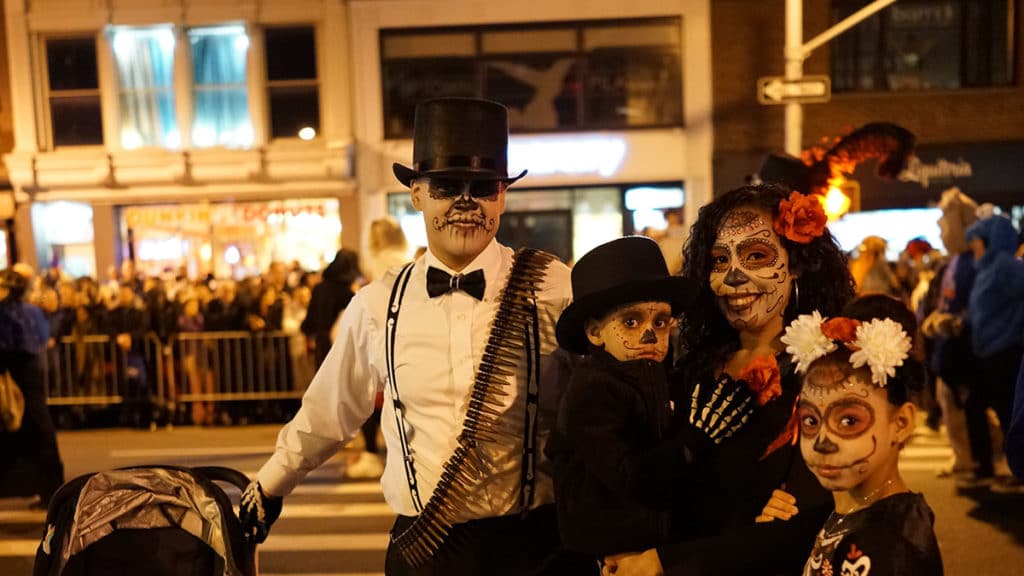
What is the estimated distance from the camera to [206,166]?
1769 centimetres

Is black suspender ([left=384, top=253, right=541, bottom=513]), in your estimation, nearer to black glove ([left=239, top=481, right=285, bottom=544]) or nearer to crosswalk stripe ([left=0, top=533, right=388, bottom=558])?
black glove ([left=239, top=481, right=285, bottom=544])

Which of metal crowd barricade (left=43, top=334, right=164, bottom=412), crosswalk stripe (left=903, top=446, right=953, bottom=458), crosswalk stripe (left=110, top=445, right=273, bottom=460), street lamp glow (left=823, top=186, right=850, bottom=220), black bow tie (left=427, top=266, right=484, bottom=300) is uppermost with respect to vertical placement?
street lamp glow (left=823, top=186, right=850, bottom=220)

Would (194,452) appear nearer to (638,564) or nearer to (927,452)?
(927,452)

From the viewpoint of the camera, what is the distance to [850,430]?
203 centimetres

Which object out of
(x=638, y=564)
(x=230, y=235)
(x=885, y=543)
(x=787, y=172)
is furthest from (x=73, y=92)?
(x=885, y=543)

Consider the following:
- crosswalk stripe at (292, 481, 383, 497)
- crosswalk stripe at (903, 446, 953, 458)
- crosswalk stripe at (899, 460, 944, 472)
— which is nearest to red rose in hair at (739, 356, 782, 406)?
crosswalk stripe at (292, 481, 383, 497)

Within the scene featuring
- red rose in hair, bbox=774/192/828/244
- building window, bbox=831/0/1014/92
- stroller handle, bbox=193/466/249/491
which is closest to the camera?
red rose in hair, bbox=774/192/828/244

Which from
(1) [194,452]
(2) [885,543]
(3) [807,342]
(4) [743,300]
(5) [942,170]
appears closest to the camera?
(2) [885,543]

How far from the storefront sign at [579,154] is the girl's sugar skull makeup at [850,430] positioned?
625 inches

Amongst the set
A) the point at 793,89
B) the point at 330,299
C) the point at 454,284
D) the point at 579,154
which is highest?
the point at 793,89

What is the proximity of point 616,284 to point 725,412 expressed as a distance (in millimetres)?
433

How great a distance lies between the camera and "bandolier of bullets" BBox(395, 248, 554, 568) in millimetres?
2670

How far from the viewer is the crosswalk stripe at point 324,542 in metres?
6.66

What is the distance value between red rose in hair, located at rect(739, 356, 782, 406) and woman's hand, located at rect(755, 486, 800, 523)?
0.77ft
